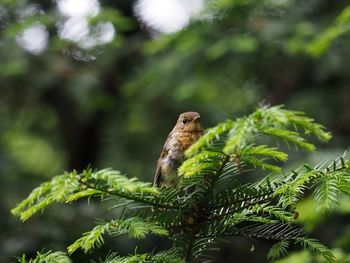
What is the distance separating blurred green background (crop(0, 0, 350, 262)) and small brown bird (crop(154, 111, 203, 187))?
1.57 meters

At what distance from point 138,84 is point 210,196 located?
163 inches

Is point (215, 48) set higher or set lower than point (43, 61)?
lower

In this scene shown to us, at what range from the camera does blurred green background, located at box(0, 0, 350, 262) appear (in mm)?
5000

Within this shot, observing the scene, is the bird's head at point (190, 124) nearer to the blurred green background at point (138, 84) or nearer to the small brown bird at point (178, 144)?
the small brown bird at point (178, 144)

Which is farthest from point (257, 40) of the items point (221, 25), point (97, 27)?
point (97, 27)

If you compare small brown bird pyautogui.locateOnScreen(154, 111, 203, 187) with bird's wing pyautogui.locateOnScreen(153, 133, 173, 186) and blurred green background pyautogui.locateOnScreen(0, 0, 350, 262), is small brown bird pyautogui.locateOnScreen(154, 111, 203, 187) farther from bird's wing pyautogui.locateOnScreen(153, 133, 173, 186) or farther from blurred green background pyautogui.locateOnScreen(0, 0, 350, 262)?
blurred green background pyautogui.locateOnScreen(0, 0, 350, 262)

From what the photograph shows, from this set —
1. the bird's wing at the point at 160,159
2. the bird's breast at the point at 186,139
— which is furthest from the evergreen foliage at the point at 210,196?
the bird's wing at the point at 160,159

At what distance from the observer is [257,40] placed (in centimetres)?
519

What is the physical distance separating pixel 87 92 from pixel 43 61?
0.50 meters

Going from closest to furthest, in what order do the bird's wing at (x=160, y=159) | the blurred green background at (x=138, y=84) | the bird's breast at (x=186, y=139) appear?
the bird's breast at (x=186, y=139), the bird's wing at (x=160, y=159), the blurred green background at (x=138, y=84)

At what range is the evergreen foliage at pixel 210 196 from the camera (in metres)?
1.70

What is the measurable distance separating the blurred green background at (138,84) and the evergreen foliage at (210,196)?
2240 mm

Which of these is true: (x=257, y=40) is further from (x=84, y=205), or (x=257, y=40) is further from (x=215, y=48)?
(x=84, y=205)

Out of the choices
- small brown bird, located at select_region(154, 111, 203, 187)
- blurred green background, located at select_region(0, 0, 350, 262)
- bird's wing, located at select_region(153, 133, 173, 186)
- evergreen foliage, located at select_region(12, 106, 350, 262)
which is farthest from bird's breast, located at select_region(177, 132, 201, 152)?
blurred green background, located at select_region(0, 0, 350, 262)
